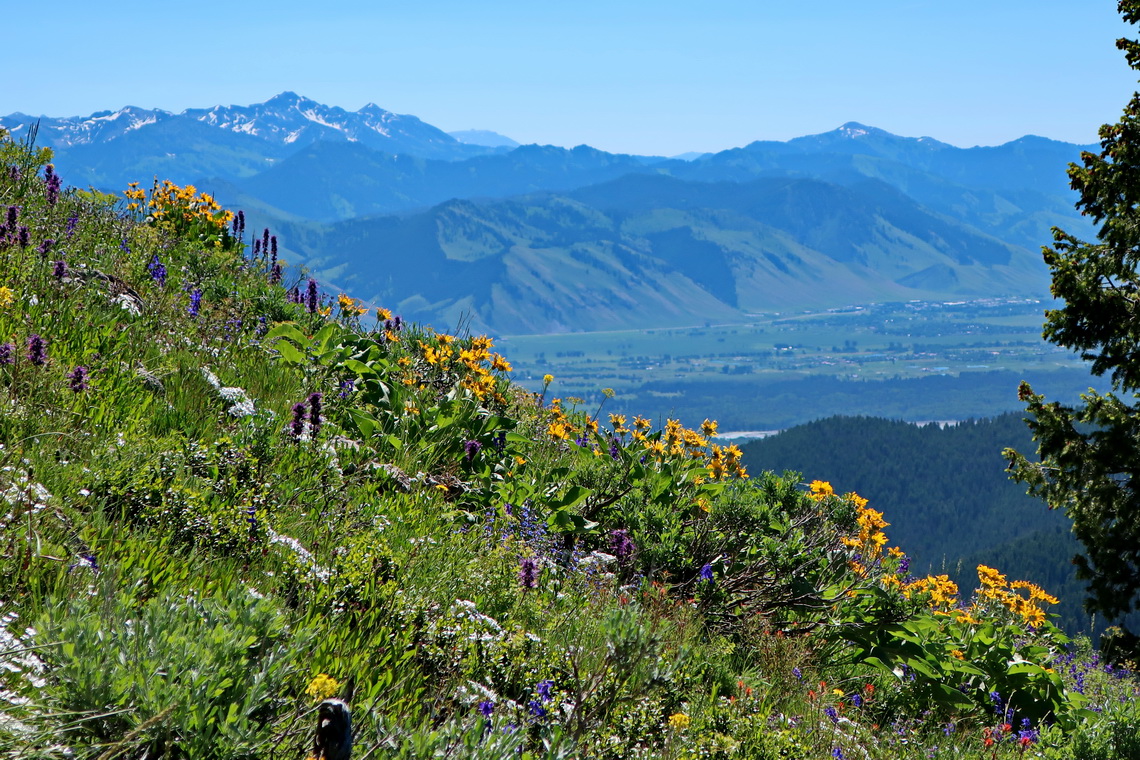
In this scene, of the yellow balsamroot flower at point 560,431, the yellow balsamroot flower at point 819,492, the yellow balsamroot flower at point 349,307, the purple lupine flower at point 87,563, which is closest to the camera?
the purple lupine flower at point 87,563

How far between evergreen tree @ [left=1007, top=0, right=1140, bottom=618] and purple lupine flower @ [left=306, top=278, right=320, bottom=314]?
34.5ft

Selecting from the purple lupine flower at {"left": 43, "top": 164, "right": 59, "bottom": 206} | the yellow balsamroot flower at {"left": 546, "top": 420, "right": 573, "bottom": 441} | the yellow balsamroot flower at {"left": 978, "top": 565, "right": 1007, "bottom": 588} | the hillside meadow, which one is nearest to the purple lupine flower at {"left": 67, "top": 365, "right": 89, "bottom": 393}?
the hillside meadow

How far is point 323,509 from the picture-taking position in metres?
4.72

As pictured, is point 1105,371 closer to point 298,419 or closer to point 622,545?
point 622,545

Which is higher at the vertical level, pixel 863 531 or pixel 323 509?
pixel 323 509

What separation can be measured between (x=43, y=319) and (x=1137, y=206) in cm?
1402

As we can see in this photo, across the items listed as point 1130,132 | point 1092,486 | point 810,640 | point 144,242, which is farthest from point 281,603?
point 1130,132

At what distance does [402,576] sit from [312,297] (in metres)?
6.21

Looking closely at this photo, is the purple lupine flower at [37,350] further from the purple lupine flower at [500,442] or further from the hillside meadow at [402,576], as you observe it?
the purple lupine flower at [500,442]

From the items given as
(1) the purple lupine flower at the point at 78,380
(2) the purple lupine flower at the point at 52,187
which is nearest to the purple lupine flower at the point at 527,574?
(1) the purple lupine flower at the point at 78,380

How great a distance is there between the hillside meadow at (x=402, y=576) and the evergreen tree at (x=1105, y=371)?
4998 millimetres

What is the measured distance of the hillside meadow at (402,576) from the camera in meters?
2.64

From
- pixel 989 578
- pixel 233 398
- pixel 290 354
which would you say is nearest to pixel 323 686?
pixel 233 398

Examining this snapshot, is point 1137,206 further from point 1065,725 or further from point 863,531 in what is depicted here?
point 1065,725
